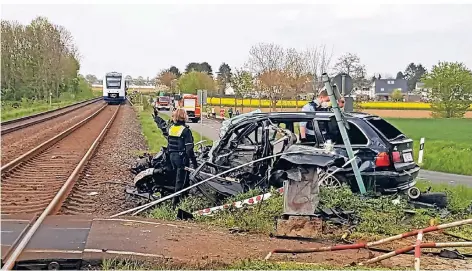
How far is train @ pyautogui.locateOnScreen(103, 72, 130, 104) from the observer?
67.6 m

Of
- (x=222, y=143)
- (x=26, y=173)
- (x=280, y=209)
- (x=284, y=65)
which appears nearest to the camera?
(x=280, y=209)

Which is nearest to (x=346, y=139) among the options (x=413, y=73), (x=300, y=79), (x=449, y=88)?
(x=300, y=79)

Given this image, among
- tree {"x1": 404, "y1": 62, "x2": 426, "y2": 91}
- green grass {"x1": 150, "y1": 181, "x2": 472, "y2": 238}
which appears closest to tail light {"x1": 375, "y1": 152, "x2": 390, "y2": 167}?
green grass {"x1": 150, "y1": 181, "x2": 472, "y2": 238}

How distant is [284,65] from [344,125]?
155 feet

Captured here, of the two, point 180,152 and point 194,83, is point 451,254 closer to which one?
point 180,152

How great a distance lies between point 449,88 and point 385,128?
62.9 m

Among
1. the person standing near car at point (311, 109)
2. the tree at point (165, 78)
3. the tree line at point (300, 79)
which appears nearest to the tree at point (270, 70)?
the tree line at point (300, 79)

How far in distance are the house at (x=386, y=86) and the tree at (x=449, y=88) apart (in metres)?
73.3

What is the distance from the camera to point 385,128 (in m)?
10.7

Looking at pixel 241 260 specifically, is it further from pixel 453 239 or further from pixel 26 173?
pixel 26 173

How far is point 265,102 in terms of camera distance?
238 ft

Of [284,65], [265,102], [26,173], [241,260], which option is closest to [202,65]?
[265,102]

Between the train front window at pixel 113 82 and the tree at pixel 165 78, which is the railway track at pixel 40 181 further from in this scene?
the tree at pixel 165 78

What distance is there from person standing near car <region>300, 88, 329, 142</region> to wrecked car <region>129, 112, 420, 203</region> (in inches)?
3.7
